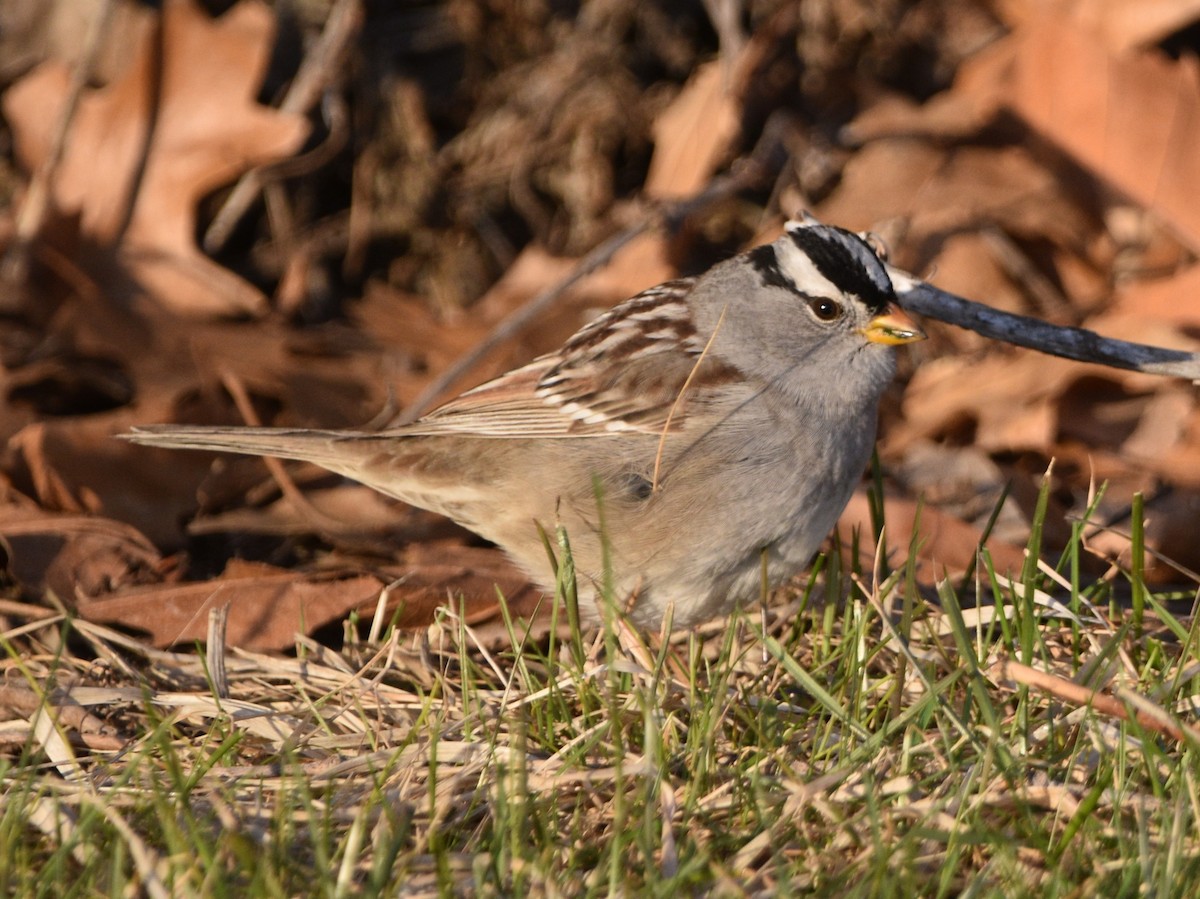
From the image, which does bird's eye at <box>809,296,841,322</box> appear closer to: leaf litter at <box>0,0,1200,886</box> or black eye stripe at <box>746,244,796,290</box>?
black eye stripe at <box>746,244,796,290</box>

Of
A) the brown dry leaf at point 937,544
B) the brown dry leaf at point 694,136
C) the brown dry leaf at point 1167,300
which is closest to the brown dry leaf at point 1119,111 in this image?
the brown dry leaf at point 1167,300

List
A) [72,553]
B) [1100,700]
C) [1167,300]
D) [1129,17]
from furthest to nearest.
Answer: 1. [1129,17]
2. [1167,300]
3. [72,553]
4. [1100,700]

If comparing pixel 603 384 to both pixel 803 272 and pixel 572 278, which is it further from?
pixel 572 278

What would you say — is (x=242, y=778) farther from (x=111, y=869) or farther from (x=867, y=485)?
(x=867, y=485)

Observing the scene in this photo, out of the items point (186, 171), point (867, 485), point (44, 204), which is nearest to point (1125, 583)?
point (867, 485)

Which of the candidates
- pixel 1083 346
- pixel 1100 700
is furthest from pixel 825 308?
pixel 1100 700

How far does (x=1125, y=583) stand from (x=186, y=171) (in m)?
3.37

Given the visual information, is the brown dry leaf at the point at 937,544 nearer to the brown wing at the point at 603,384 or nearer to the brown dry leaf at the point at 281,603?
the brown wing at the point at 603,384

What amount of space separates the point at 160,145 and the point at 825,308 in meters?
2.74

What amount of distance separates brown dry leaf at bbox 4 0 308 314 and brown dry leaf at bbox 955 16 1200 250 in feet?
8.55

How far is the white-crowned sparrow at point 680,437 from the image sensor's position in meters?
3.29

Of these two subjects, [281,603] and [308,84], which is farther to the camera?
[308,84]

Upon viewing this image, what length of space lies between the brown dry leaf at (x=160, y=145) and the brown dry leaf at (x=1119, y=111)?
2.61m

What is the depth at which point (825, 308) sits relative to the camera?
3.48 metres
